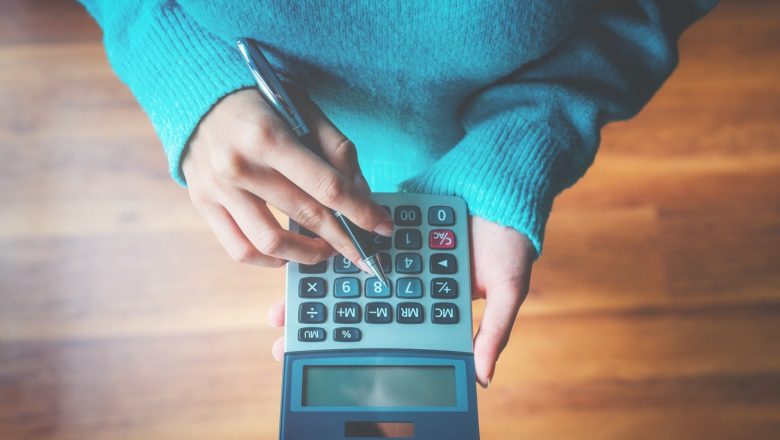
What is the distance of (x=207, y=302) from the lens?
87 centimetres

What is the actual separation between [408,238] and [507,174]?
9 cm

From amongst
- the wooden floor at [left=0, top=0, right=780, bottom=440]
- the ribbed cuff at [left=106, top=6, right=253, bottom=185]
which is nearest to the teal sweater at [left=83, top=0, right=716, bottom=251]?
the ribbed cuff at [left=106, top=6, right=253, bottom=185]

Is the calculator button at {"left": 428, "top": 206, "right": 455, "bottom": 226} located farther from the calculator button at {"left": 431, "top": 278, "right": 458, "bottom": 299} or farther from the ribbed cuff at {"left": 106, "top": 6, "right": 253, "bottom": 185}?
the ribbed cuff at {"left": 106, "top": 6, "right": 253, "bottom": 185}

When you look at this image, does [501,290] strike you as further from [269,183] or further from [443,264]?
[269,183]

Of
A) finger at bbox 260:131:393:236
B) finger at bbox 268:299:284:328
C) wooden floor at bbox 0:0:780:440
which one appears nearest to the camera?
finger at bbox 260:131:393:236

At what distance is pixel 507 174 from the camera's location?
40 centimetres

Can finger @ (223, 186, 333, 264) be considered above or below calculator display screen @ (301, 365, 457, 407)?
above

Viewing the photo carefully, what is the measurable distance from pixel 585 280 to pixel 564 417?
208 millimetres

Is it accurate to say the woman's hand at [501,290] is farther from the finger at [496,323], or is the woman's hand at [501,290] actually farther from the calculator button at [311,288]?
the calculator button at [311,288]

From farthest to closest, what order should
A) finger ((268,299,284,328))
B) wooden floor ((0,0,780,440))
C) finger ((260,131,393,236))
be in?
wooden floor ((0,0,780,440)) → finger ((268,299,284,328)) → finger ((260,131,393,236))

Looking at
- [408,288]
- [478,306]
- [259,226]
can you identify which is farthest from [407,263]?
[478,306]

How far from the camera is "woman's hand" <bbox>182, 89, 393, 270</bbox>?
0.34 m

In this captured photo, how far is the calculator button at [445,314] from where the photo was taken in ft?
1.39

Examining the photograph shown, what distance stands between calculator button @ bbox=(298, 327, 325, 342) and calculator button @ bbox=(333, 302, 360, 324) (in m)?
0.01
